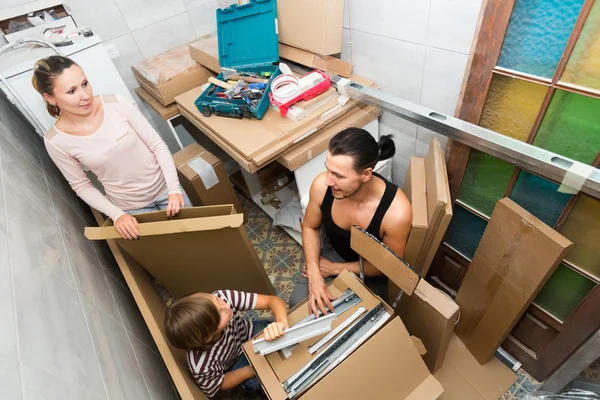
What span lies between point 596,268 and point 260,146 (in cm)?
142

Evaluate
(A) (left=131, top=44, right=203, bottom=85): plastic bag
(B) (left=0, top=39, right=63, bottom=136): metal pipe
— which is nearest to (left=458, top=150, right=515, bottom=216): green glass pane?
(A) (left=131, top=44, right=203, bottom=85): plastic bag

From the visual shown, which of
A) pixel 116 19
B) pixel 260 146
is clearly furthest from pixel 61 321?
pixel 116 19

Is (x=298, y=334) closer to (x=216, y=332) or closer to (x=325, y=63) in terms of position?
(x=216, y=332)

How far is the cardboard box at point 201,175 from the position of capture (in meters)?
2.10

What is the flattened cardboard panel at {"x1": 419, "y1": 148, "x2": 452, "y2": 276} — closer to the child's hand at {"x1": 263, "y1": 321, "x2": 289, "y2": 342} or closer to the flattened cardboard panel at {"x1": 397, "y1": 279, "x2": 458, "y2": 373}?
the flattened cardboard panel at {"x1": 397, "y1": 279, "x2": 458, "y2": 373}

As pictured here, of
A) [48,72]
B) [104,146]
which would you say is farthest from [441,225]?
[48,72]

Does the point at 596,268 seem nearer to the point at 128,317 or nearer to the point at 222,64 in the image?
the point at 128,317

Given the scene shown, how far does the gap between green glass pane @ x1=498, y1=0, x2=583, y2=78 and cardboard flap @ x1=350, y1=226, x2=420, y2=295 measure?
0.76 m

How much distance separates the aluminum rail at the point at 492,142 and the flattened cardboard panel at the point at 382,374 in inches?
26.8

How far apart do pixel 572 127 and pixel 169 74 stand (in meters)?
2.16

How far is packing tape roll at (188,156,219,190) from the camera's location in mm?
2096

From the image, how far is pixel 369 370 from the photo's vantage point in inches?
39.5

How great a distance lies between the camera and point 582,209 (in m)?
1.15

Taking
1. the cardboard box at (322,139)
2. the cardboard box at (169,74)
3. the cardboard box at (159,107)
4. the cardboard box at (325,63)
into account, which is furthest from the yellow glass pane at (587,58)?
the cardboard box at (159,107)
